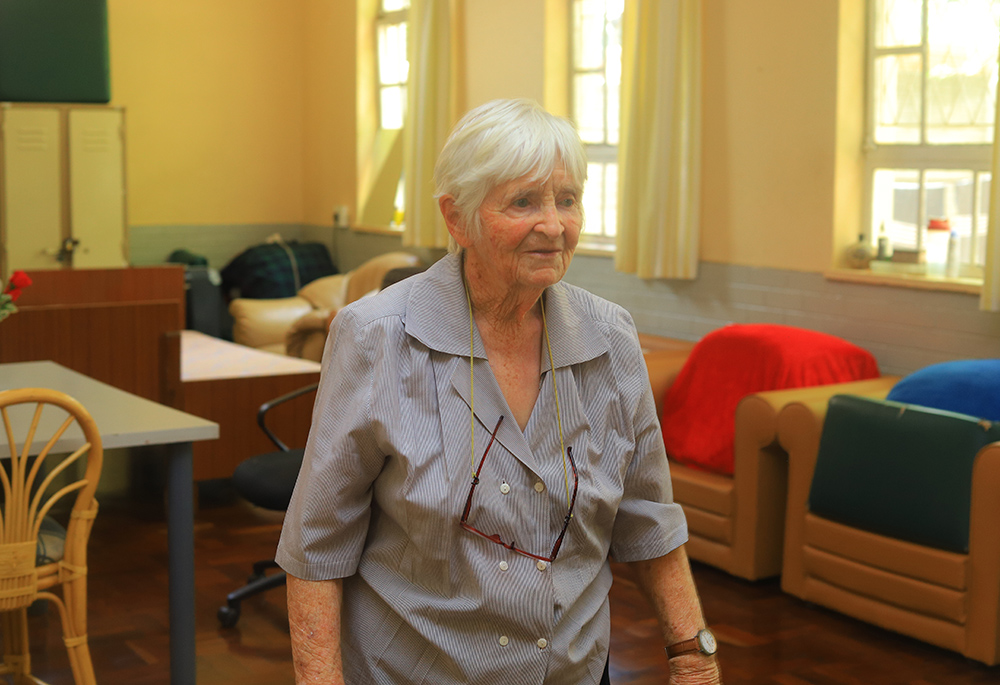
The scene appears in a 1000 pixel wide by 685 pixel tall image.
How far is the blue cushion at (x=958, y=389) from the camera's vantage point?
10.8 ft

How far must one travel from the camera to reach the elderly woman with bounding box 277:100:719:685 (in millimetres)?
1370

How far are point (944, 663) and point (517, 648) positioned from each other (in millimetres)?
2297

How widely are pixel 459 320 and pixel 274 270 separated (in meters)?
6.69

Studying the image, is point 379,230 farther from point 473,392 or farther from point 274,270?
point 473,392

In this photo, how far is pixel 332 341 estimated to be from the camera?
56.8 inches

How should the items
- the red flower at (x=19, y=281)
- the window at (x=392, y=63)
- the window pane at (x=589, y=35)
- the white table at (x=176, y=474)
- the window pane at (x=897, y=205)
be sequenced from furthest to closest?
the window at (x=392, y=63)
the window pane at (x=589, y=35)
the window pane at (x=897, y=205)
the red flower at (x=19, y=281)
the white table at (x=176, y=474)

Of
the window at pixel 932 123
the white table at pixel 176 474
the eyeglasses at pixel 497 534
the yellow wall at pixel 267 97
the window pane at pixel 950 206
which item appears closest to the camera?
the eyeglasses at pixel 497 534

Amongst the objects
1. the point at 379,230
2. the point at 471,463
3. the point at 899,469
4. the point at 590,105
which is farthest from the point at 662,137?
the point at 471,463

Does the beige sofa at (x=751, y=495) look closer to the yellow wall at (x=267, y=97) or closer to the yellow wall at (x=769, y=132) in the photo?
the yellow wall at (x=769, y=132)

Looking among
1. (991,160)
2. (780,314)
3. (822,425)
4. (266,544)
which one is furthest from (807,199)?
(266,544)

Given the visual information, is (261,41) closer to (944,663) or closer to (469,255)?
(944,663)

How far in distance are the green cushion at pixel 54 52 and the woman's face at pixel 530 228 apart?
3.45 m

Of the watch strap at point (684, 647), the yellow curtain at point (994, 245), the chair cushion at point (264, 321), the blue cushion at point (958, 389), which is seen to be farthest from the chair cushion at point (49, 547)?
the chair cushion at point (264, 321)

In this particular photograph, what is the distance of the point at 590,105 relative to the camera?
20.0 ft
